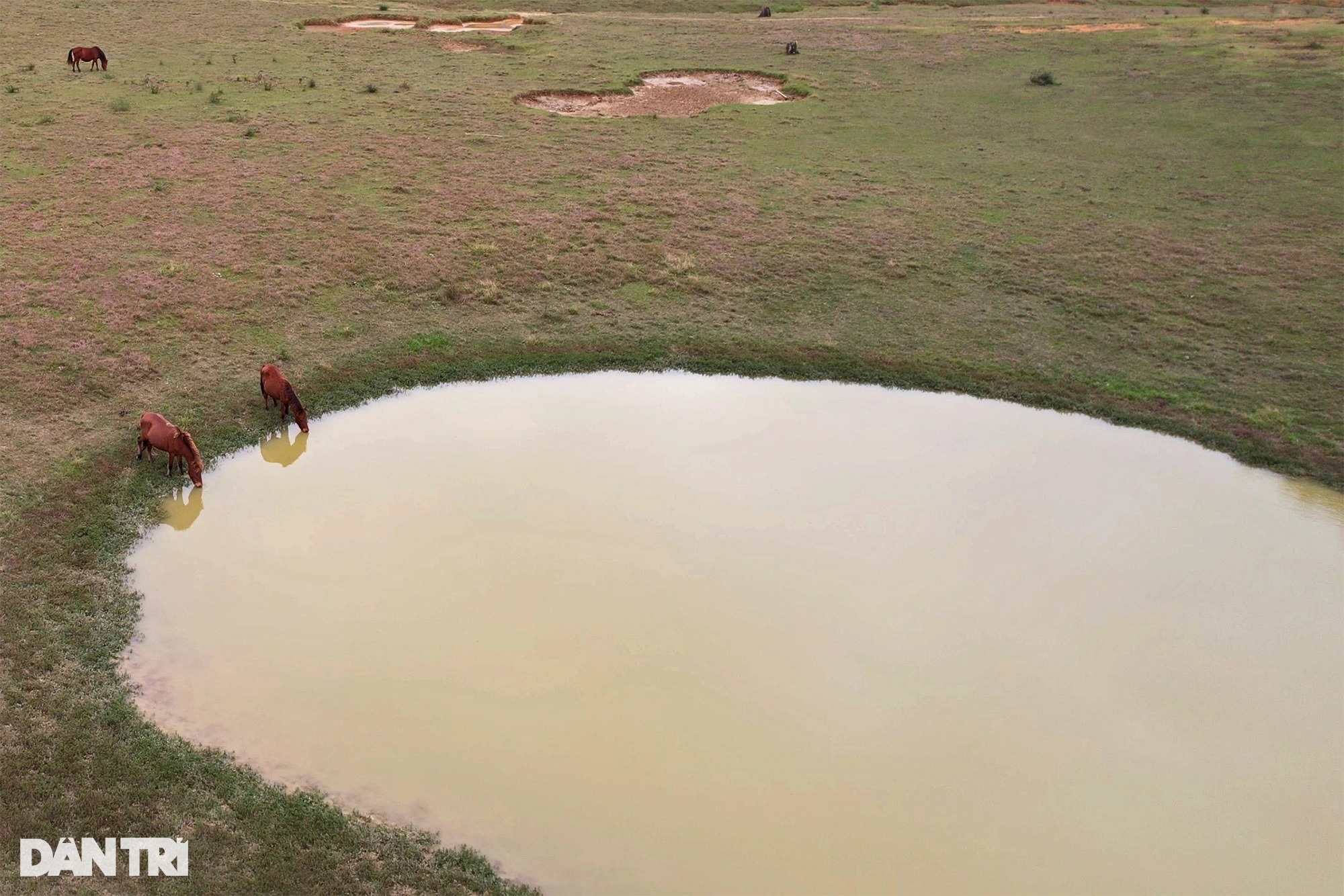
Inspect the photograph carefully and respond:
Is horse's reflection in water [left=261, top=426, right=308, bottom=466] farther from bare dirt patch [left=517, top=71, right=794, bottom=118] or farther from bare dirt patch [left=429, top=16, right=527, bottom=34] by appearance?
bare dirt patch [left=429, top=16, right=527, bottom=34]

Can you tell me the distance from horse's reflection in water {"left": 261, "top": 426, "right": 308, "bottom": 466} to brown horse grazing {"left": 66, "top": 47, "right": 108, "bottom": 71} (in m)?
20.6

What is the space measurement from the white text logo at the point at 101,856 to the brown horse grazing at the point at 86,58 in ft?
89.2

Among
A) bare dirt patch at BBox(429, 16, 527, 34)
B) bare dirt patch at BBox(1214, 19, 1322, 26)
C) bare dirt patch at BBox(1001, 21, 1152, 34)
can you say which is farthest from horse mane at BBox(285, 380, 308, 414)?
bare dirt patch at BBox(1214, 19, 1322, 26)

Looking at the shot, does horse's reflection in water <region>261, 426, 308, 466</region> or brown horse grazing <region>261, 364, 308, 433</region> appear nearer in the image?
horse's reflection in water <region>261, 426, 308, 466</region>

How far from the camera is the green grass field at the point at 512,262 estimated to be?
11172 mm

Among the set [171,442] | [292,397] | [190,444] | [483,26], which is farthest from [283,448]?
[483,26]

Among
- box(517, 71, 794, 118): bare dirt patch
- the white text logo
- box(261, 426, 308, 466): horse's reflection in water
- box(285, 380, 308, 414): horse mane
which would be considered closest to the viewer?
the white text logo

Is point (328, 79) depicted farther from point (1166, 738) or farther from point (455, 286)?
point (1166, 738)

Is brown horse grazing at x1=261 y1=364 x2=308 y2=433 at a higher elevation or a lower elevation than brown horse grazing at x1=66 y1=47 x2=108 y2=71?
lower

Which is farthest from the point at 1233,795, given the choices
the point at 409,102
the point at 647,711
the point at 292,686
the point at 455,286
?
the point at 409,102

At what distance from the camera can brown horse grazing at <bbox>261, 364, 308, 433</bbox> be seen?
15.4 m

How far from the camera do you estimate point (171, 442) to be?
13.9m

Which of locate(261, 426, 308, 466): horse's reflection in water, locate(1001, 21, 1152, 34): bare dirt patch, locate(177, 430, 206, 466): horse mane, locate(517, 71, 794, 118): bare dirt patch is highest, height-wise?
locate(1001, 21, 1152, 34): bare dirt patch

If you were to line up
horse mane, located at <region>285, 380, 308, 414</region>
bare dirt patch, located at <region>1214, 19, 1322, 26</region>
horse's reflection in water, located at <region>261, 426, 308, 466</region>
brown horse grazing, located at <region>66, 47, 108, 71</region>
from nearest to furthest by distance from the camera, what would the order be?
horse's reflection in water, located at <region>261, 426, 308, 466</region> → horse mane, located at <region>285, 380, 308, 414</region> → brown horse grazing, located at <region>66, 47, 108, 71</region> → bare dirt patch, located at <region>1214, 19, 1322, 26</region>
